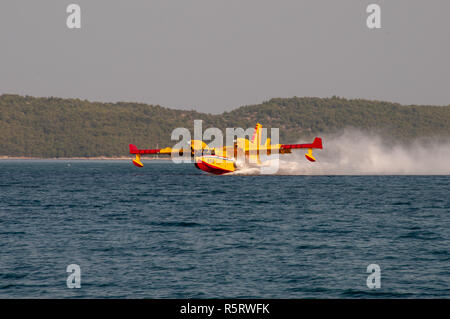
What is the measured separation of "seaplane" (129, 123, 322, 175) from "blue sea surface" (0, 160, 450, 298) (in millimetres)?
25368

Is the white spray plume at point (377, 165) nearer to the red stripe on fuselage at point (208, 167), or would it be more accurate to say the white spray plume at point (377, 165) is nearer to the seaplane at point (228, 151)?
the seaplane at point (228, 151)

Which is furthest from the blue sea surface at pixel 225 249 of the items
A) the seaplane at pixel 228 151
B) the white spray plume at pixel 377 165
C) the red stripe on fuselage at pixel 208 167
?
the white spray plume at pixel 377 165

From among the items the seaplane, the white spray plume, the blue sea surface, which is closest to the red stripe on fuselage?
the seaplane

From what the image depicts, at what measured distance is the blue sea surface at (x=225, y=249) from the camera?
20.0m

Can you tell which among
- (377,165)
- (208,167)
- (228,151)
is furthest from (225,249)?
(377,165)

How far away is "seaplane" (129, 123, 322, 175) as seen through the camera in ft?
244

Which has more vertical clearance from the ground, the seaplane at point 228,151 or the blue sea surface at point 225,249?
the seaplane at point 228,151

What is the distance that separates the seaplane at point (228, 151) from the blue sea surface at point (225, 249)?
83.2ft

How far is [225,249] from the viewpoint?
2711 cm

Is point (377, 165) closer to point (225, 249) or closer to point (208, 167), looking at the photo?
point (208, 167)

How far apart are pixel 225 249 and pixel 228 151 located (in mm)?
54480

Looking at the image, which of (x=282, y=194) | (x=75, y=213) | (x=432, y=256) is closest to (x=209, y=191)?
(x=282, y=194)

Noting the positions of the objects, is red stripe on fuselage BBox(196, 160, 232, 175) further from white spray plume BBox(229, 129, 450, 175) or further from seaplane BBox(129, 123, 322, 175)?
white spray plume BBox(229, 129, 450, 175)
